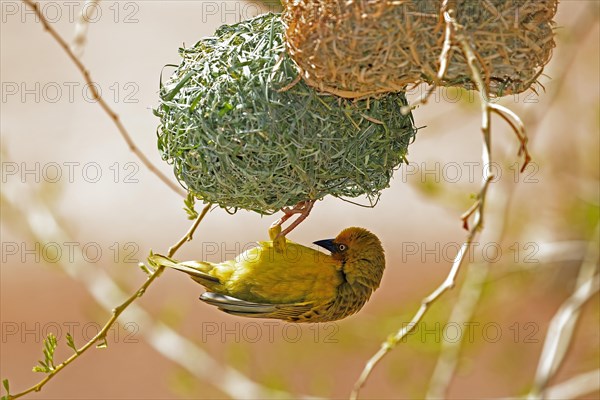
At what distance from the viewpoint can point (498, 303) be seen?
5.18 meters

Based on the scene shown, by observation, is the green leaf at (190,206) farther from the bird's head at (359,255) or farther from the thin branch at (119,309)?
the bird's head at (359,255)

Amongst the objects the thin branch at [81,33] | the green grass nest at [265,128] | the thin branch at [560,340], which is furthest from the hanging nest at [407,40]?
the thin branch at [560,340]

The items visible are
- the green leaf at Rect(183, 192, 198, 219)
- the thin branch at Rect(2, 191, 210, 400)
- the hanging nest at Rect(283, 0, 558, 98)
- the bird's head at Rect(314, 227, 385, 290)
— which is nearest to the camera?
the hanging nest at Rect(283, 0, 558, 98)

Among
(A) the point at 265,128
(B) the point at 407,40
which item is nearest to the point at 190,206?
(A) the point at 265,128

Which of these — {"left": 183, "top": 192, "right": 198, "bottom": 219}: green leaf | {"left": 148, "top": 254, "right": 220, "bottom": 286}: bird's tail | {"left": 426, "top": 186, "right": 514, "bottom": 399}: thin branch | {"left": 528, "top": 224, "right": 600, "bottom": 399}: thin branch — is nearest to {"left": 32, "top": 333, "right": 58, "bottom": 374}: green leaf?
{"left": 148, "top": 254, "right": 220, "bottom": 286}: bird's tail

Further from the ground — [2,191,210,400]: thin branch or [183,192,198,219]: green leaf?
[183,192,198,219]: green leaf

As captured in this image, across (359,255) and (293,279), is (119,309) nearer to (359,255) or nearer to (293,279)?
(293,279)

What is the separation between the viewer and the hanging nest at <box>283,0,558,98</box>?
6.23 feet

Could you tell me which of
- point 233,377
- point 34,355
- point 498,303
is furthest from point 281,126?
point 34,355

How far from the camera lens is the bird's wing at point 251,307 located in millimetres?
2633

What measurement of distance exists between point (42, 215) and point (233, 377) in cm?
134

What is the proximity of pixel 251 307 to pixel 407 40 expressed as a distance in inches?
42.5

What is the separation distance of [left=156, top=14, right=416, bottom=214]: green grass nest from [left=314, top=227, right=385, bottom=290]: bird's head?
14.4 inches

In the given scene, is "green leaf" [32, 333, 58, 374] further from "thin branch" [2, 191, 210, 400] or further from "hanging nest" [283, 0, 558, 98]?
"hanging nest" [283, 0, 558, 98]
